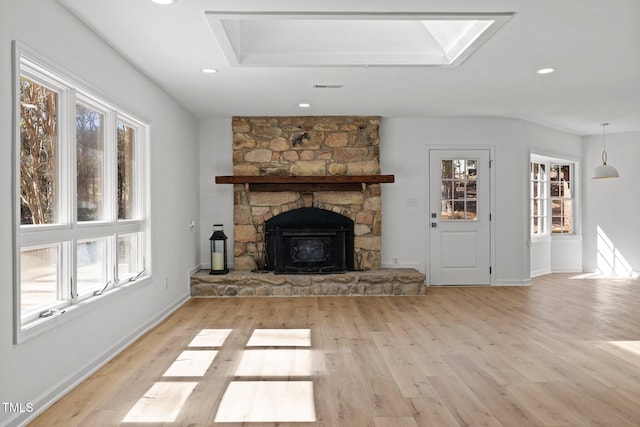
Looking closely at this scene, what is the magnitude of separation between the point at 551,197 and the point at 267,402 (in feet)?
22.9

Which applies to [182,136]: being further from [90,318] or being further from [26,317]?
[26,317]

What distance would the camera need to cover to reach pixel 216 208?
6.63m

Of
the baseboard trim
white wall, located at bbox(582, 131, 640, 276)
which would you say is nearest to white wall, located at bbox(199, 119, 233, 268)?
the baseboard trim

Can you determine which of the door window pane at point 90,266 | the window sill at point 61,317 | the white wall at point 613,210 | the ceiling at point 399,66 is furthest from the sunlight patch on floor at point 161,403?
the white wall at point 613,210

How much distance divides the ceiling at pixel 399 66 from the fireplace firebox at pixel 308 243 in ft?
4.71

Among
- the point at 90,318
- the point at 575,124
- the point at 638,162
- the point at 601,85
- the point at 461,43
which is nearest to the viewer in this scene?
the point at 90,318

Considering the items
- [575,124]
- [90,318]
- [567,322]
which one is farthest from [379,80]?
[575,124]

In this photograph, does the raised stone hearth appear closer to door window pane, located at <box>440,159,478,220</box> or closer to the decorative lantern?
the decorative lantern

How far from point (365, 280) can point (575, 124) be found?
4195 mm

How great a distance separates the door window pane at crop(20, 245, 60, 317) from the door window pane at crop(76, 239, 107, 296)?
0.28 m

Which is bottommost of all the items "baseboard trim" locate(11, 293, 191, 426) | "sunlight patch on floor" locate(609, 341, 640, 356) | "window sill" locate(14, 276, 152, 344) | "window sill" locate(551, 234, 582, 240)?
"sunlight patch on floor" locate(609, 341, 640, 356)

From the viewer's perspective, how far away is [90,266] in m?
3.43

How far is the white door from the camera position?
673 centimetres

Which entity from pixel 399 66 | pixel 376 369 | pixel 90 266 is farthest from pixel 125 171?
pixel 376 369
